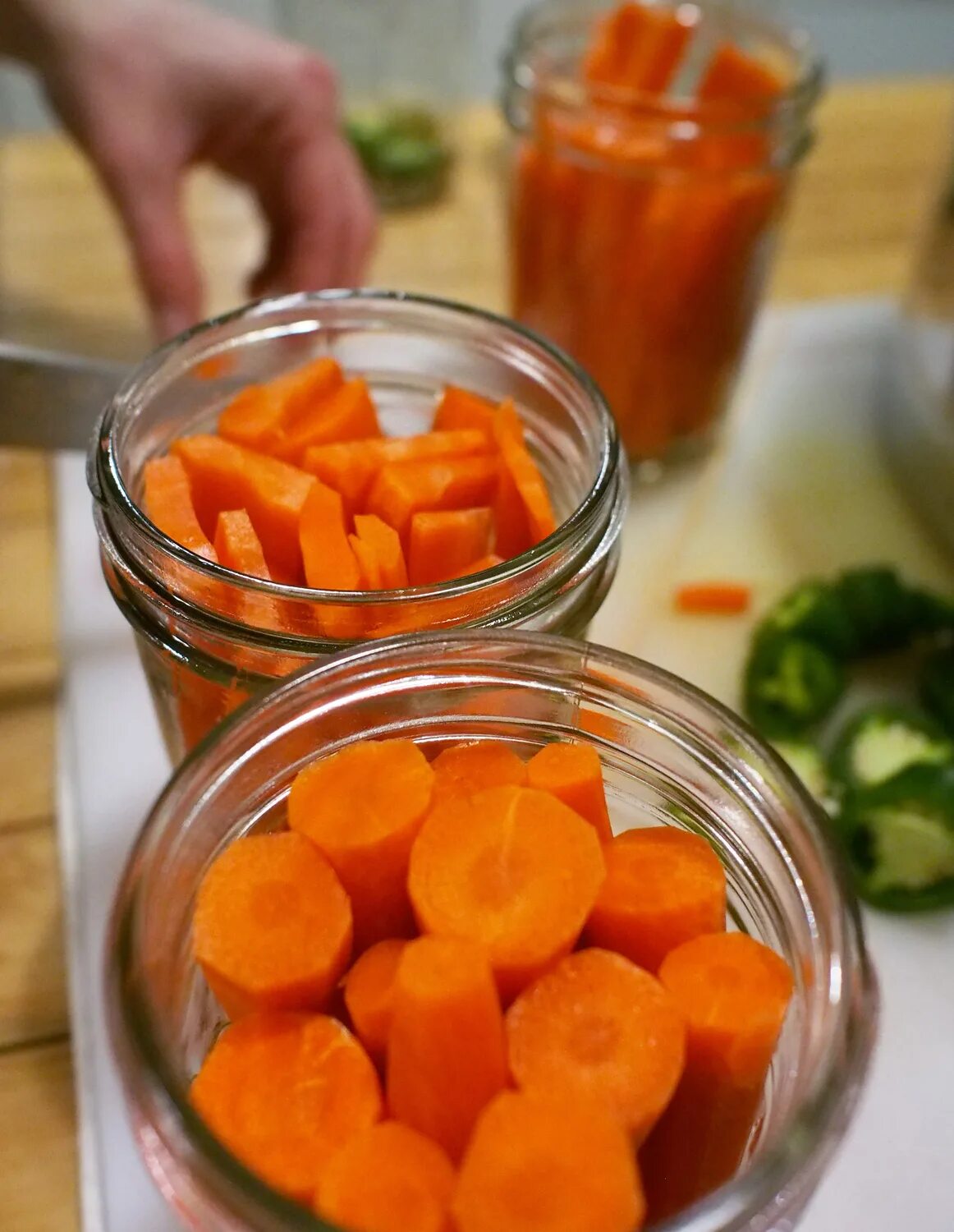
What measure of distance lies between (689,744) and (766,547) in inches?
22.5

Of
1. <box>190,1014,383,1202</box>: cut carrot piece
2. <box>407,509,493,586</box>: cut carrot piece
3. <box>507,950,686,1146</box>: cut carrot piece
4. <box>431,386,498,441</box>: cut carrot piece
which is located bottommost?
<box>190,1014,383,1202</box>: cut carrot piece

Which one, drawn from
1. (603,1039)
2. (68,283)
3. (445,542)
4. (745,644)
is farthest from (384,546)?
(68,283)

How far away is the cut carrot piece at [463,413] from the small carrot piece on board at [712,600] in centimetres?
35

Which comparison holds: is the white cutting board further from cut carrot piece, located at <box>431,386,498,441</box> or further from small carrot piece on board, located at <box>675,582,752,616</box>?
cut carrot piece, located at <box>431,386,498,441</box>

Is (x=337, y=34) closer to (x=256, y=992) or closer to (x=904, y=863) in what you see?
(x=904, y=863)

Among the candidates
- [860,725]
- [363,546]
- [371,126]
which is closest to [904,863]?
[860,725]

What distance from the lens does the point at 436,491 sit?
60 cm

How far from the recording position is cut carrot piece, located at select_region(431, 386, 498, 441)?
0.66 metres

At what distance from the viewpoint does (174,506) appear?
59 centimetres

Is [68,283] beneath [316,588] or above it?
beneath

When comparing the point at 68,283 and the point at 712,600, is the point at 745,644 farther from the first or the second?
the point at 68,283

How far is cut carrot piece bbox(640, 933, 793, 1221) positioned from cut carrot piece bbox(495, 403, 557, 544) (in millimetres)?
238

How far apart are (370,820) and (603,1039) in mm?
126

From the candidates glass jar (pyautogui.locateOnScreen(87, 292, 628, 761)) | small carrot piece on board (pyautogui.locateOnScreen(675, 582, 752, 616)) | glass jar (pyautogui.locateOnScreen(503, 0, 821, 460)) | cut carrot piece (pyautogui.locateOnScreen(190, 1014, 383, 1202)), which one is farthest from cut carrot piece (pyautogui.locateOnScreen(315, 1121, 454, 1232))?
glass jar (pyautogui.locateOnScreen(503, 0, 821, 460))
